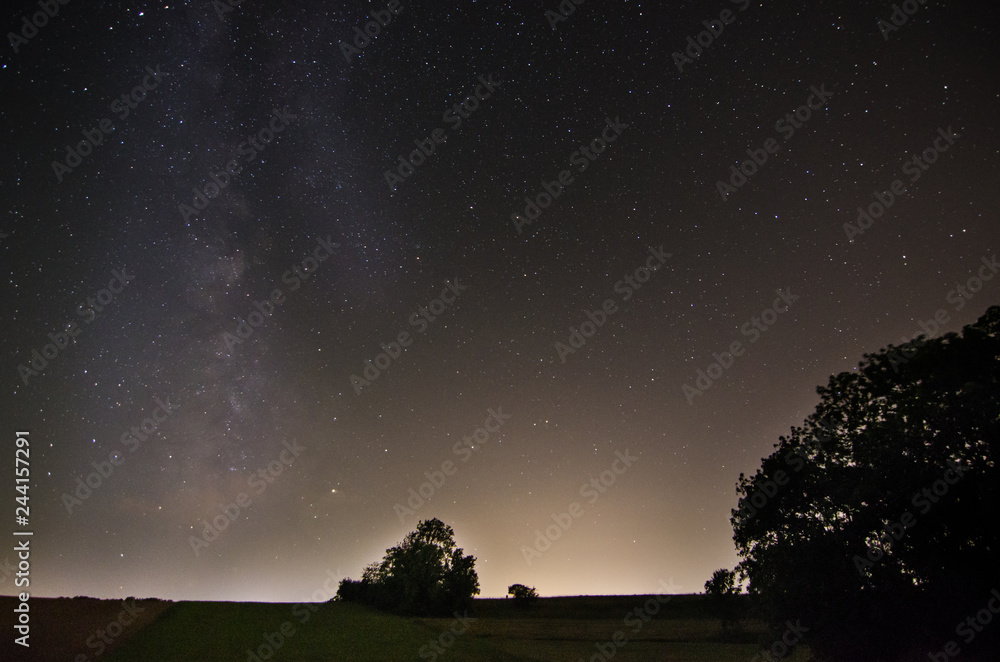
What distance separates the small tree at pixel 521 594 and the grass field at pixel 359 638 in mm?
21326

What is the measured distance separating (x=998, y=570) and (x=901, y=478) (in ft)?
13.0

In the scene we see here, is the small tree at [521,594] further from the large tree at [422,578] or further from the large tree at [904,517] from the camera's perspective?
the large tree at [904,517]

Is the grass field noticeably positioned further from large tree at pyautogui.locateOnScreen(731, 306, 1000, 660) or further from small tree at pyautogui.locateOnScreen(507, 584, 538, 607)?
small tree at pyautogui.locateOnScreen(507, 584, 538, 607)

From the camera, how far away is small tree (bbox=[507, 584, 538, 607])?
72125 millimetres

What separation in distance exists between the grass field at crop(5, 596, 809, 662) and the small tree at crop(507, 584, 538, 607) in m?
21.3

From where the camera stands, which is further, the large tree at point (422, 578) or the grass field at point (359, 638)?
the large tree at point (422, 578)

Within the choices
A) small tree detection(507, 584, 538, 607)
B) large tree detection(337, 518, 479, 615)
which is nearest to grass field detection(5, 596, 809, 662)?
large tree detection(337, 518, 479, 615)

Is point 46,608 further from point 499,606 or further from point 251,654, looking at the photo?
point 499,606

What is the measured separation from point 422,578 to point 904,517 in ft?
139

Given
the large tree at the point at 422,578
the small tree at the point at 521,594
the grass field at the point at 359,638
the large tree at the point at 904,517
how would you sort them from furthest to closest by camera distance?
the small tree at the point at 521,594 → the large tree at the point at 422,578 → the grass field at the point at 359,638 → the large tree at the point at 904,517

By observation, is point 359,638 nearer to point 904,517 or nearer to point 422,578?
point 422,578

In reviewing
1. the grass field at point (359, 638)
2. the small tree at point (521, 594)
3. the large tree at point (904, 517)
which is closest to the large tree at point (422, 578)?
the grass field at point (359, 638)

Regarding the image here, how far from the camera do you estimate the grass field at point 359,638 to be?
26.5 m

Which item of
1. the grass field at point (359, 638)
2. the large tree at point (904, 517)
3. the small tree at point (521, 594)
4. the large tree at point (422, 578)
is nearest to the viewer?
the large tree at point (904, 517)
